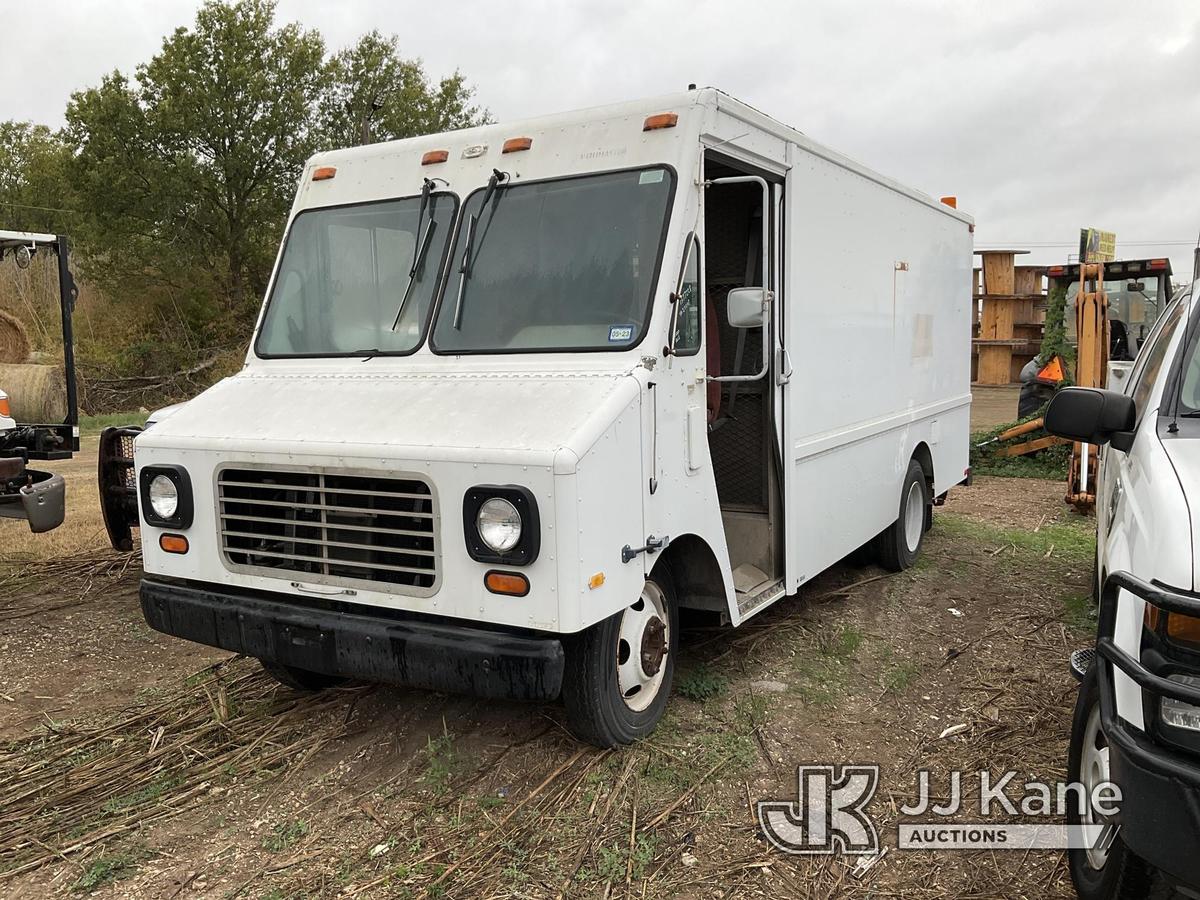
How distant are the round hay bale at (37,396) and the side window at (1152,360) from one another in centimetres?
768

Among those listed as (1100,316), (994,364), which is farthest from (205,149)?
(1100,316)

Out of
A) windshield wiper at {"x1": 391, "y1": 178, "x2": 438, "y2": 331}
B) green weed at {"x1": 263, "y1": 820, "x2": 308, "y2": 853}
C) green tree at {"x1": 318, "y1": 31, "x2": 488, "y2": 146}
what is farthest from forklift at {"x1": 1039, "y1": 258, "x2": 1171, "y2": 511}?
green tree at {"x1": 318, "y1": 31, "x2": 488, "y2": 146}

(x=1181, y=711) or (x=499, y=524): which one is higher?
(x=499, y=524)

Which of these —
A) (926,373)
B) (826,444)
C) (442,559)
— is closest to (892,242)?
(926,373)

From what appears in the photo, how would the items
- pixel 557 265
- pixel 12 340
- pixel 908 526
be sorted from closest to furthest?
pixel 557 265, pixel 908 526, pixel 12 340

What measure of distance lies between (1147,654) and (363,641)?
8.62ft

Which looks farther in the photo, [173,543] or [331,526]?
[173,543]

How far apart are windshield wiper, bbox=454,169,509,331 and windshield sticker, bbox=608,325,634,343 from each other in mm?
758

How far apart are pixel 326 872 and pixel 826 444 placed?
11.1 feet

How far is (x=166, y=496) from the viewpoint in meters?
4.14

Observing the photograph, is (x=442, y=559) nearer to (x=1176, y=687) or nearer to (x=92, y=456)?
(x=1176, y=687)

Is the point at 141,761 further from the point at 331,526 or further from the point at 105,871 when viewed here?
the point at 331,526

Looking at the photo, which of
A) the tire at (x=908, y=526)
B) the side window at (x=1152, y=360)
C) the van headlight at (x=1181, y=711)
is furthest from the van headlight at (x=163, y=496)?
the tire at (x=908, y=526)

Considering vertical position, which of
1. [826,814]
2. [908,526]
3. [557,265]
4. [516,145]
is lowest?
[826,814]
